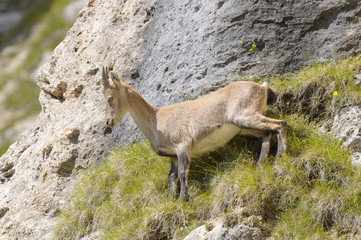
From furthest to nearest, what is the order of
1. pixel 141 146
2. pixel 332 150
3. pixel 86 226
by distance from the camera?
pixel 141 146 → pixel 86 226 → pixel 332 150

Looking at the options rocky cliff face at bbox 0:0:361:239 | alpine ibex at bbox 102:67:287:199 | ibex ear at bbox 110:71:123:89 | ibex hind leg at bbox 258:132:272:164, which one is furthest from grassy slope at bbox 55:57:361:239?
ibex ear at bbox 110:71:123:89

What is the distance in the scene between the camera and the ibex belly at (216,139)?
703 centimetres

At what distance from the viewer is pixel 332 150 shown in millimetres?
6445

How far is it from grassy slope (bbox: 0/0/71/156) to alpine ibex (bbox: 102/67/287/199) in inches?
761

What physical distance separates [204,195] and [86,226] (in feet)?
7.10

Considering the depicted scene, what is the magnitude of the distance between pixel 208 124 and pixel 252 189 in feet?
4.03

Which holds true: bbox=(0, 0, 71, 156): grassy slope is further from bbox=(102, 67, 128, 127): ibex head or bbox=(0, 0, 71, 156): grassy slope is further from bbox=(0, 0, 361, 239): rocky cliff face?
bbox=(102, 67, 128, 127): ibex head

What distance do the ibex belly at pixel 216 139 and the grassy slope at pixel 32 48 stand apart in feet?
64.9

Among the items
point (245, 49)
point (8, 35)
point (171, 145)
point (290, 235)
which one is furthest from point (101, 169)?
point (8, 35)

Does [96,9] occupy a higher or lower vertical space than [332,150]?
higher

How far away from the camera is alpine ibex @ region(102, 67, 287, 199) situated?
6801 millimetres

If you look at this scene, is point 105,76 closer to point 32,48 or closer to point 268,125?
point 268,125

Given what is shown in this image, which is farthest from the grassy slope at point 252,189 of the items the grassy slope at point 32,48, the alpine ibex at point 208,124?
the grassy slope at point 32,48

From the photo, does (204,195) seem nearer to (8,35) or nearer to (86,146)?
(86,146)
